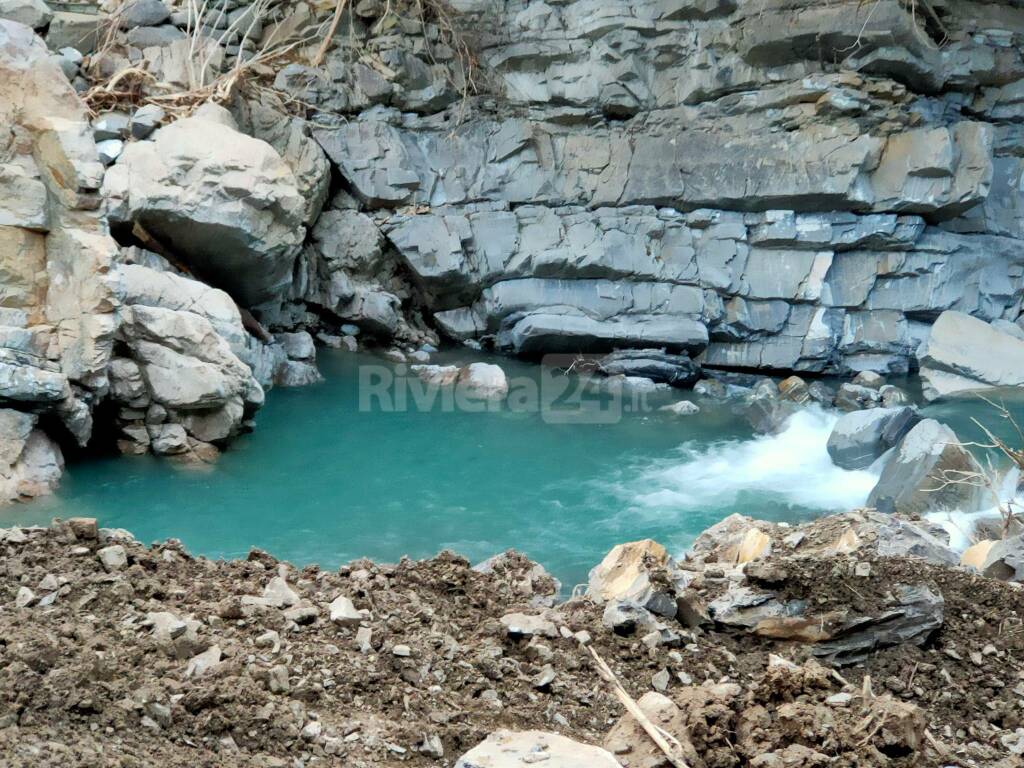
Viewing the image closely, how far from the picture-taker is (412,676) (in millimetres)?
3037

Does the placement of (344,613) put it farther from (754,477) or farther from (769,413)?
(769,413)

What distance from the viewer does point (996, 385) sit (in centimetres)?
1153

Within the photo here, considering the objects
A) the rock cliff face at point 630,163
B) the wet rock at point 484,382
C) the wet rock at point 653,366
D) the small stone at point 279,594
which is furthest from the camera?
the rock cliff face at point 630,163

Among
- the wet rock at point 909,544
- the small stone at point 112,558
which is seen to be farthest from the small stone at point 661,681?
the small stone at point 112,558

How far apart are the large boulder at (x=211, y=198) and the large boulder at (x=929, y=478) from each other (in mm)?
6175

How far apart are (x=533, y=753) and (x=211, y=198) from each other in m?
8.40

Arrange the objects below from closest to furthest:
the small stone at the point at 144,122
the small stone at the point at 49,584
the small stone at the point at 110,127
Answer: the small stone at the point at 49,584
the small stone at the point at 110,127
the small stone at the point at 144,122

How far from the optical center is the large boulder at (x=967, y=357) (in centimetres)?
1152

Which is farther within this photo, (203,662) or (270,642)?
(270,642)

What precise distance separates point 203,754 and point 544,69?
37.6ft

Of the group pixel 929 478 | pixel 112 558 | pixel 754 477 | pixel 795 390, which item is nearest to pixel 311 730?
pixel 112 558

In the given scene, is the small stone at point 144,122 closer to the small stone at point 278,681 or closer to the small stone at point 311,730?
the small stone at point 278,681

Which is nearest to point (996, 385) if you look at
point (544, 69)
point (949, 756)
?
point (544, 69)

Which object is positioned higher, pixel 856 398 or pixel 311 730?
pixel 311 730
